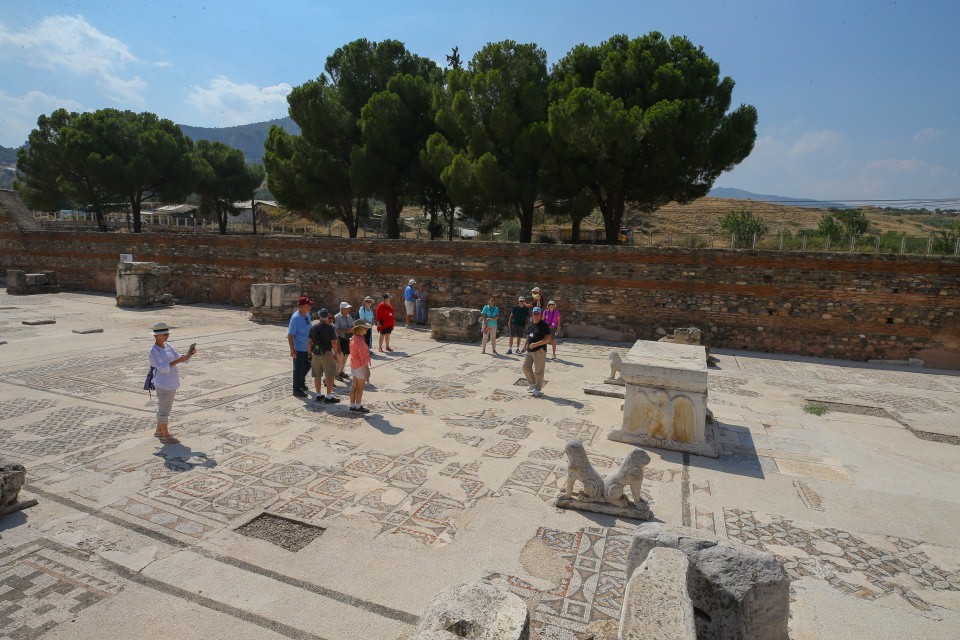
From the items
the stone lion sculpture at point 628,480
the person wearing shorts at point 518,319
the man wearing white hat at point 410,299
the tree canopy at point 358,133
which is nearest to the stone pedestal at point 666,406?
the stone lion sculpture at point 628,480

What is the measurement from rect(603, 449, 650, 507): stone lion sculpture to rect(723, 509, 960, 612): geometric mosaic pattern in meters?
0.87

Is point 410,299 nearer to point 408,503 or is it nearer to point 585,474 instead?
point 408,503

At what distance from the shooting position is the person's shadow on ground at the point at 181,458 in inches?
232

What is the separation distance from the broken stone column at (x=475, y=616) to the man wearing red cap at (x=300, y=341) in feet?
19.8

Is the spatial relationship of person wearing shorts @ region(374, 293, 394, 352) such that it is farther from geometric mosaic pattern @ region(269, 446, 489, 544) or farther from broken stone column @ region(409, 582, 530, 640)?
broken stone column @ region(409, 582, 530, 640)

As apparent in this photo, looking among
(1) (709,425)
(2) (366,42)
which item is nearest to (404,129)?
(2) (366,42)

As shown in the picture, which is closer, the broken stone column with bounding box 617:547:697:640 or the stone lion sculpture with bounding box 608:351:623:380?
the broken stone column with bounding box 617:547:697:640

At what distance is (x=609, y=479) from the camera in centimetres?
527

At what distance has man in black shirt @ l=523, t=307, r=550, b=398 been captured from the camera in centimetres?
884

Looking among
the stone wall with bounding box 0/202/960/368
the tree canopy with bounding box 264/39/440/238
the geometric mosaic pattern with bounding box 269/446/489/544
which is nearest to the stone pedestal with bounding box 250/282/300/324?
the stone wall with bounding box 0/202/960/368

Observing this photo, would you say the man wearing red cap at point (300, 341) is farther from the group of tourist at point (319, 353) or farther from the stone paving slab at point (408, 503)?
the stone paving slab at point (408, 503)

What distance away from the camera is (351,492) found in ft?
18.0

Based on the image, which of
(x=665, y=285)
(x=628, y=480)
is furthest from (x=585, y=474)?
(x=665, y=285)

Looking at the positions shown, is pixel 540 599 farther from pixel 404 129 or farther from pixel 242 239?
pixel 404 129
